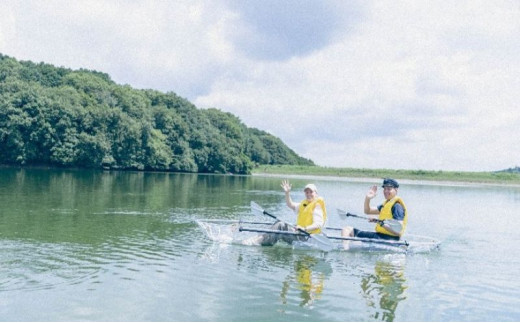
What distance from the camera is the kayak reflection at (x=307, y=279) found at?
9539 mm

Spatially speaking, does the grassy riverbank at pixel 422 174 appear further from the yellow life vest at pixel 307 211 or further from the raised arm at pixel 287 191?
the yellow life vest at pixel 307 211

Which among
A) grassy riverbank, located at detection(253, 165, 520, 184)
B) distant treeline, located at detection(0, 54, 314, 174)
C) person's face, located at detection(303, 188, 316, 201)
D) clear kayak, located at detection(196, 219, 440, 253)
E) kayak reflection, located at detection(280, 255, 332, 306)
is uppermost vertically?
distant treeline, located at detection(0, 54, 314, 174)

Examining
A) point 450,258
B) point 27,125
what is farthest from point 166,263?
point 27,125

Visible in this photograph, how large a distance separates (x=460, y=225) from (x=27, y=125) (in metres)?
61.5

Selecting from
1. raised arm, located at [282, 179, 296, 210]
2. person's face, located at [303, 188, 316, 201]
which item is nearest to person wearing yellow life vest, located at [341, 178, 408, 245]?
person's face, located at [303, 188, 316, 201]

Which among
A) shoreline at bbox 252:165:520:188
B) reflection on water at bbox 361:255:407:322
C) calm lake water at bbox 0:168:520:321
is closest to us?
calm lake water at bbox 0:168:520:321

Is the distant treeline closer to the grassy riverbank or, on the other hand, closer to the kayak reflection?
the grassy riverbank

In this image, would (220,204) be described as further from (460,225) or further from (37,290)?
(37,290)

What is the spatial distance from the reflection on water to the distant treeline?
64203mm

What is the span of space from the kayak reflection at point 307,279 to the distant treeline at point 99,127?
63334 mm

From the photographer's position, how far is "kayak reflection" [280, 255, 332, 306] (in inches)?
376

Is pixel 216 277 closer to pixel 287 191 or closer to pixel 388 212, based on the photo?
pixel 287 191

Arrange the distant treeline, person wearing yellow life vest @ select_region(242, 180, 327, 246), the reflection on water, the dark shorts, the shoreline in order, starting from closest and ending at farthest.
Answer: the reflection on water
person wearing yellow life vest @ select_region(242, 180, 327, 246)
the dark shorts
the distant treeline
the shoreline

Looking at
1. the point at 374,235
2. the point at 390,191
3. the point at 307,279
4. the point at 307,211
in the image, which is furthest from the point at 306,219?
the point at 307,279
